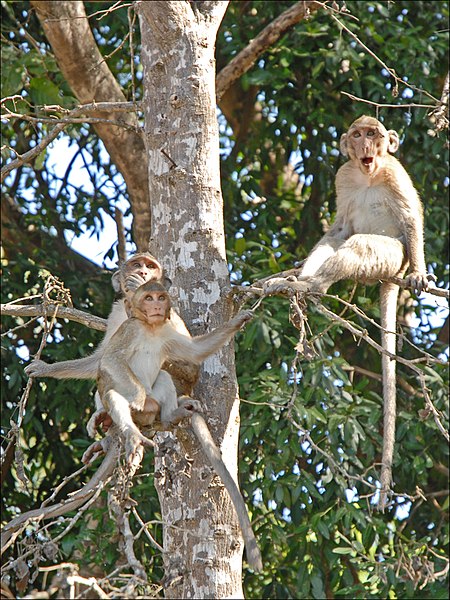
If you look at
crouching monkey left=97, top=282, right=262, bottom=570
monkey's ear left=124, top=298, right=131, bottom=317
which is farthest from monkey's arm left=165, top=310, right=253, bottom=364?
monkey's ear left=124, top=298, right=131, bottom=317

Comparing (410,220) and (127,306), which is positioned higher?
(410,220)

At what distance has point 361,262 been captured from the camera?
624 centimetres

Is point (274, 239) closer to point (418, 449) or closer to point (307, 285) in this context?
point (418, 449)

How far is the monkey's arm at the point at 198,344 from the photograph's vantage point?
4637mm

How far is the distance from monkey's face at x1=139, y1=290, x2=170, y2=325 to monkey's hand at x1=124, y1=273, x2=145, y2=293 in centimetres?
68

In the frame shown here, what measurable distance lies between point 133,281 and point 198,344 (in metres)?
0.80

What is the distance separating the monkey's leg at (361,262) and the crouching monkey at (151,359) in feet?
4.77

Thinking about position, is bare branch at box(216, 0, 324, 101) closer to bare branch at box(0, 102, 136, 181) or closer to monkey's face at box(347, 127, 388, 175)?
monkey's face at box(347, 127, 388, 175)

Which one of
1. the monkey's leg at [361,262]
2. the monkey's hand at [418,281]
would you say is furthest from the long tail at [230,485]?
the monkey's hand at [418,281]

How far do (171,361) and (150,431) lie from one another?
34 centimetres

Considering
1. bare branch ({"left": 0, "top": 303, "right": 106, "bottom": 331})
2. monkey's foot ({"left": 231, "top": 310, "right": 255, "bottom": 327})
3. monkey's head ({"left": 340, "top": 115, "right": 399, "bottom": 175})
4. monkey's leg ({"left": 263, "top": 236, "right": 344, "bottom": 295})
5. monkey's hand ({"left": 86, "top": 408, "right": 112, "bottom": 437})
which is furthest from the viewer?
monkey's head ({"left": 340, "top": 115, "right": 399, "bottom": 175})

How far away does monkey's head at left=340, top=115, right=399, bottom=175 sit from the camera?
6594 mm

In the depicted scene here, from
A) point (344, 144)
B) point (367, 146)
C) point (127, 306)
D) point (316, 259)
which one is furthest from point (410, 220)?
point (127, 306)

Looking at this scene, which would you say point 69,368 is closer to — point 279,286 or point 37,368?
point 37,368
